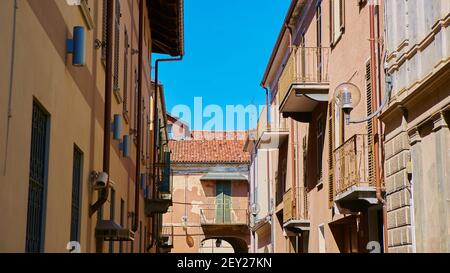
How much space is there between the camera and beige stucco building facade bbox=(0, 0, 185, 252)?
6.49 meters

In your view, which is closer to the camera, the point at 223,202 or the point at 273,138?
the point at 273,138

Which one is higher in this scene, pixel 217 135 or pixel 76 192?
pixel 217 135

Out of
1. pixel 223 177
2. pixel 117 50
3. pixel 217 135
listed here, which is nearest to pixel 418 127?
pixel 117 50

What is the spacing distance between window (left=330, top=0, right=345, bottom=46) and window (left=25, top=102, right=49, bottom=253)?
1068 cm

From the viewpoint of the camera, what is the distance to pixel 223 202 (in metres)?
46.8

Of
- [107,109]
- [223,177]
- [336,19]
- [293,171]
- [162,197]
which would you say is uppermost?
[223,177]

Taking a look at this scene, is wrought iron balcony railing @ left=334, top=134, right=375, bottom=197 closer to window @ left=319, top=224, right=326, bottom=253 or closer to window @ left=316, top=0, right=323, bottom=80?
window @ left=316, top=0, right=323, bottom=80

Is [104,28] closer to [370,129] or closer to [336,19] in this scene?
[370,129]

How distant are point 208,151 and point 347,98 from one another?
36501 millimetres

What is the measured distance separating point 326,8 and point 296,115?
3400 mm

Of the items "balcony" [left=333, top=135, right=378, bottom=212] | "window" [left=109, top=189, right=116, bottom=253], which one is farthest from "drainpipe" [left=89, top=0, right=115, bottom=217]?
"balcony" [left=333, top=135, right=378, bottom=212]

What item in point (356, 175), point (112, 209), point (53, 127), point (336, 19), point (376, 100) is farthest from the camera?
point (336, 19)

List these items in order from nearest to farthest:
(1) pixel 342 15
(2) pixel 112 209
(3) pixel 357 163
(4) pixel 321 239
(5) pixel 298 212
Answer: (2) pixel 112 209, (3) pixel 357 163, (1) pixel 342 15, (4) pixel 321 239, (5) pixel 298 212

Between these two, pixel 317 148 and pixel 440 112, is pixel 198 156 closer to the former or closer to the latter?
pixel 317 148
